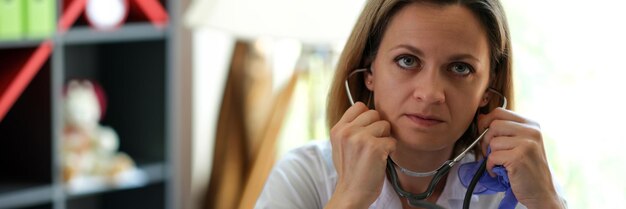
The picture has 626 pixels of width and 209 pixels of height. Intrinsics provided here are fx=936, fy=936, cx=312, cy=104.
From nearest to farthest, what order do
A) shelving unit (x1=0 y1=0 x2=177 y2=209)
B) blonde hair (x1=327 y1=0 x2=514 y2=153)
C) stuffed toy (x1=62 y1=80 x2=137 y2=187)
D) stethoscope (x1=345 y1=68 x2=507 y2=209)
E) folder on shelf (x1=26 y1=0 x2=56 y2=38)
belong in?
stethoscope (x1=345 y1=68 x2=507 y2=209)
blonde hair (x1=327 y1=0 x2=514 y2=153)
folder on shelf (x1=26 y1=0 x2=56 y2=38)
shelving unit (x1=0 y1=0 x2=177 y2=209)
stuffed toy (x1=62 y1=80 x2=137 y2=187)

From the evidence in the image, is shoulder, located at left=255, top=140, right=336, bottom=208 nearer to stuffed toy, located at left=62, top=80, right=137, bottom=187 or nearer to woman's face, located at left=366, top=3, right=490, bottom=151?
woman's face, located at left=366, top=3, right=490, bottom=151

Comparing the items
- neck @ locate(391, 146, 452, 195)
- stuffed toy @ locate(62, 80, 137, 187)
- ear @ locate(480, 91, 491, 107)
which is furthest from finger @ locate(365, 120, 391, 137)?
Result: stuffed toy @ locate(62, 80, 137, 187)

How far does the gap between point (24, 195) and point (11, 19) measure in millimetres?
508

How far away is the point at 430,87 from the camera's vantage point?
5.05 feet

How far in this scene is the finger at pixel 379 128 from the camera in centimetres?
158

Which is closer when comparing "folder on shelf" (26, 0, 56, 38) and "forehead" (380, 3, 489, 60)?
"forehead" (380, 3, 489, 60)

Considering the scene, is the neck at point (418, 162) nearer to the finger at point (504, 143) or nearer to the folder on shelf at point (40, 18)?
the finger at point (504, 143)

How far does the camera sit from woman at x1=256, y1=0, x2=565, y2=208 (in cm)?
Result: 155

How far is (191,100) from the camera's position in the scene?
10.6 ft

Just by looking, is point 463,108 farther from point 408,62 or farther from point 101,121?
point 101,121

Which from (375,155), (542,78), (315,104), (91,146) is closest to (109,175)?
(91,146)

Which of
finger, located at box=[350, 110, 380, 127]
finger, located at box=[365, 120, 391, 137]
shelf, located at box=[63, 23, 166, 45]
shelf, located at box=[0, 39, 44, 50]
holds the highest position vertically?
shelf, located at box=[0, 39, 44, 50]

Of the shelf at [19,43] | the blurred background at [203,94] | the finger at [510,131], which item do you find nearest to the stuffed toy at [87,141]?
the blurred background at [203,94]

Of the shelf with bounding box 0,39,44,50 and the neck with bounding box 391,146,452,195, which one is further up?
the shelf with bounding box 0,39,44,50
